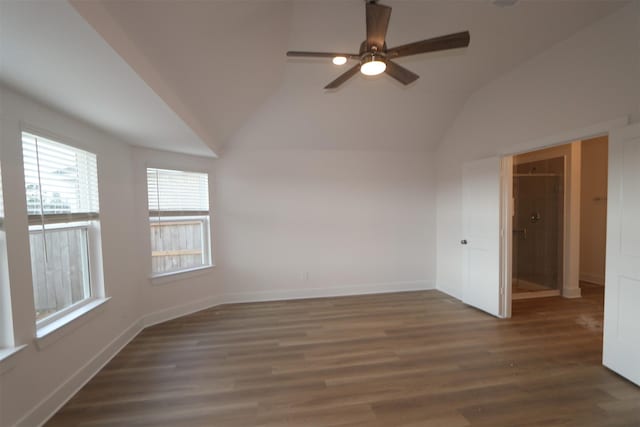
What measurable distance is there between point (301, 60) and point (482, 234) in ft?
10.1

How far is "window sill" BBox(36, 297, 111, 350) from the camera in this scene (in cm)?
191

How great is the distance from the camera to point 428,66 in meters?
3.09

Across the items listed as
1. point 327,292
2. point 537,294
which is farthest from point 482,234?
point 327,292

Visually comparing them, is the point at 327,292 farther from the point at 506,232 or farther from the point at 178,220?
the point at 506,232

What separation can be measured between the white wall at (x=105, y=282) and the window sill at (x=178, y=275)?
0.06 metres

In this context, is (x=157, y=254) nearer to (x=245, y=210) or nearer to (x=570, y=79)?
(x=245, y=210)

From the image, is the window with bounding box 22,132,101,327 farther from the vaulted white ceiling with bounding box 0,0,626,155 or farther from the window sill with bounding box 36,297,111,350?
the vaulted white ceiling with bounding box 0,0,626,155

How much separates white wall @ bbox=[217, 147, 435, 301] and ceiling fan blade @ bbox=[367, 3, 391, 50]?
7.58 ft

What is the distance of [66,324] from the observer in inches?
83.4

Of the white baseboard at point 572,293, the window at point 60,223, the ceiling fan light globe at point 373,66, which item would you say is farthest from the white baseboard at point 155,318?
the ceiling fan light globe at point 373,66

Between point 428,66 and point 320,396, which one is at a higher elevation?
point 428,66

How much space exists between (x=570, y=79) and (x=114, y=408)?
476cm

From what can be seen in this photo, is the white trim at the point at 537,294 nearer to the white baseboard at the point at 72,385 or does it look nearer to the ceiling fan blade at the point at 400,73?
the ceiling fan blade at the point at 400,73

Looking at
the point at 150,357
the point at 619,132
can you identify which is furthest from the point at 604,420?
the point at 150,357
